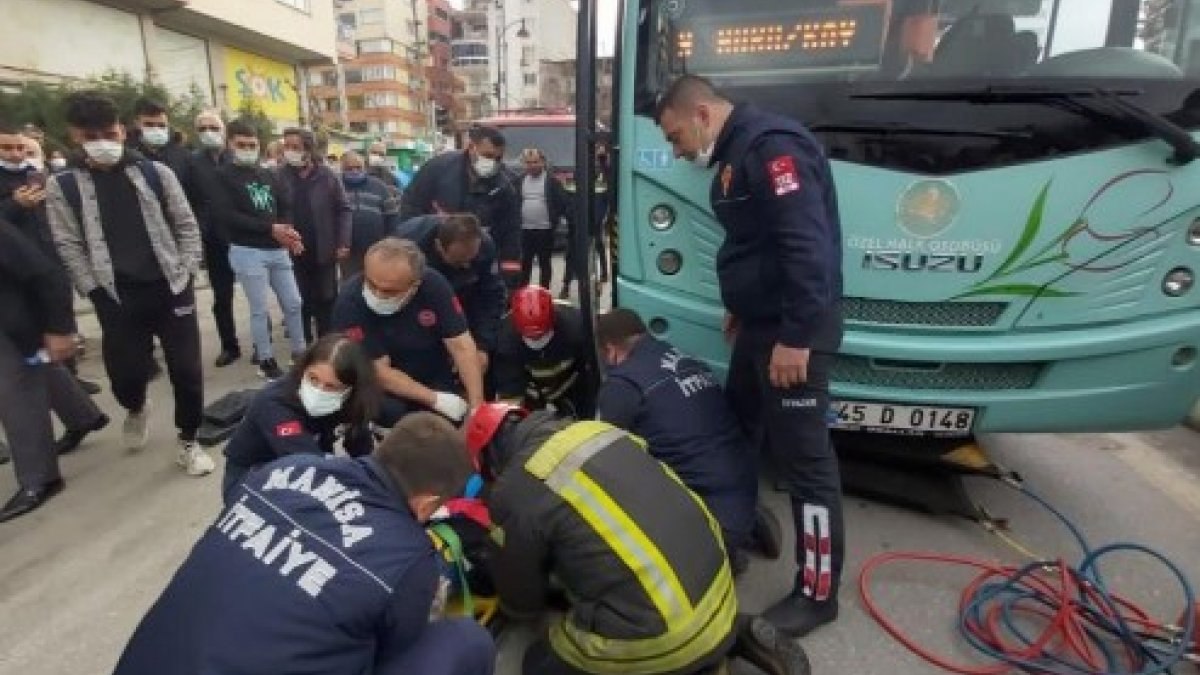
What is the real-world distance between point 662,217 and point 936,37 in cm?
109

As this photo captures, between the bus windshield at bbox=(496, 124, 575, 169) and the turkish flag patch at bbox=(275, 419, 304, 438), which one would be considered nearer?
the turkish flag patch at bbox=(275, 419, 304, 438)

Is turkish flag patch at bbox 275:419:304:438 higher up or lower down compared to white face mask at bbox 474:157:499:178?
lower down

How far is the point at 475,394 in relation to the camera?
10.0ft

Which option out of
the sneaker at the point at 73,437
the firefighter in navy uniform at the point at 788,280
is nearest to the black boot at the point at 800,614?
the firefighter in navy uniform at the point at 788,280

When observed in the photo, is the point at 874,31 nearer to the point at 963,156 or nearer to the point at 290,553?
the point at 963,156

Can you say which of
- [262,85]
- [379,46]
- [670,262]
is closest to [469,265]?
[670,262]

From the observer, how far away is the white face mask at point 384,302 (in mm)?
2885

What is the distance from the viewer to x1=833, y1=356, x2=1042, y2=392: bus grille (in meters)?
2.59

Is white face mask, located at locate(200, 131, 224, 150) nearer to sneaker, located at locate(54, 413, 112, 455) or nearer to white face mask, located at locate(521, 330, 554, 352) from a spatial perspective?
sneaker, located at locate(54, 413, 112, 455)

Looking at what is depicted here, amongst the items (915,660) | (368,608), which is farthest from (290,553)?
(915,660)

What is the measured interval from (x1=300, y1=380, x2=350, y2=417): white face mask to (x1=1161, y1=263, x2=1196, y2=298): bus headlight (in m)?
2.57

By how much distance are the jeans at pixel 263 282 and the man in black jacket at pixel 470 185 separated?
2.71 feet

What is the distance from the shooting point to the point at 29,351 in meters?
3.02

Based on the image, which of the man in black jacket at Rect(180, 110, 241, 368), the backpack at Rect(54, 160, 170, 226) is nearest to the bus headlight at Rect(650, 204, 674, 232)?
the backpack at Rect(54, 160, 170, 226)
